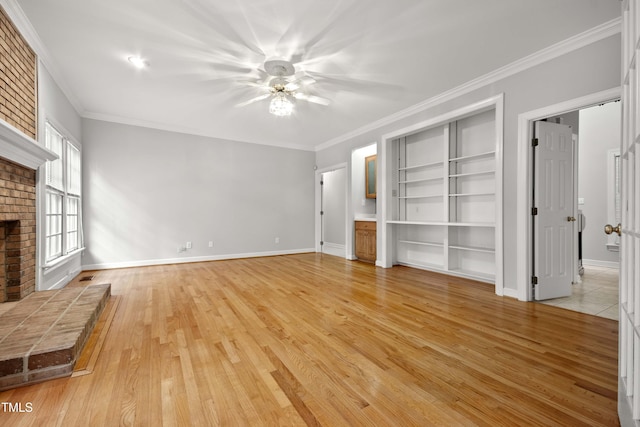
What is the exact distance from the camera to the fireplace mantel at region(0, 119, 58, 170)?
2.20 m

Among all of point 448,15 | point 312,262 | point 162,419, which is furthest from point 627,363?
point 312,262

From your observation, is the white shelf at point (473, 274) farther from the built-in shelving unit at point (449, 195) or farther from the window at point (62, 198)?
the window at point (62, 198)

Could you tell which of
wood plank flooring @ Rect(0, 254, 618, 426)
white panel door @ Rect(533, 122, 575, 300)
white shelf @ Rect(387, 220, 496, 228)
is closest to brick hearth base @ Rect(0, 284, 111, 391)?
wood plank flooring @ Rect(0, 254, 618, 426)

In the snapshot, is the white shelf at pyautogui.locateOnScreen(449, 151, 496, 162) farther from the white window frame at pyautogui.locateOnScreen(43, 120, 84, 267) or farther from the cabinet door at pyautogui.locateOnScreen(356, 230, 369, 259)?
the white window frame at pyautogui.locateOnScreen(43, 120, 84, 267)

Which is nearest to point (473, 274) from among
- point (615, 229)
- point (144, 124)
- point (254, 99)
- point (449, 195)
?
point (449, 195)

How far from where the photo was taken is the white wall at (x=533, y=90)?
8.69ft

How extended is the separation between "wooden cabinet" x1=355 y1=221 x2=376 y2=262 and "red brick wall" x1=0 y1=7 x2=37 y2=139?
510 cm

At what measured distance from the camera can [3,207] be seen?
2.45m

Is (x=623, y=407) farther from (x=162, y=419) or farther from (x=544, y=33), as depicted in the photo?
(x=544, y=33)

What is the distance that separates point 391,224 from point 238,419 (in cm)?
436

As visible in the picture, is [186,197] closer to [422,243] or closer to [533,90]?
[422,243]

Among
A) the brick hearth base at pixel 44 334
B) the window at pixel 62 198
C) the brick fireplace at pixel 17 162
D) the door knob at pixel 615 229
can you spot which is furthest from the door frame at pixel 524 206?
the window at pixel 62 198

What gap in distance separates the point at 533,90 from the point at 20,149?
5235mm

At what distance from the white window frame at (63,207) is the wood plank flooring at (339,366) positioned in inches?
53.5
